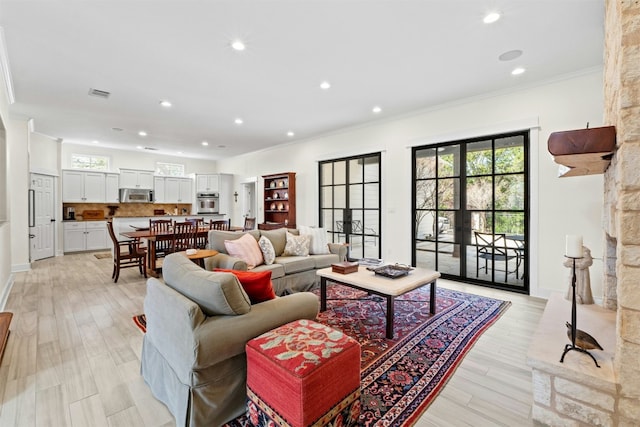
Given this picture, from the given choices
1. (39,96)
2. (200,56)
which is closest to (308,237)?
(200,56)

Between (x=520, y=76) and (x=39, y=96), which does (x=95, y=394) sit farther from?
(x=520, y=76)

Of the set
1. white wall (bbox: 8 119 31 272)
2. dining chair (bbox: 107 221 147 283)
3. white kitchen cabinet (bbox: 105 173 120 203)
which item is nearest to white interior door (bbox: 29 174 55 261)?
white wall (bbox: 8 119 31 272)

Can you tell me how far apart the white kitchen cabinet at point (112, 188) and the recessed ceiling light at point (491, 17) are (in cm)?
901

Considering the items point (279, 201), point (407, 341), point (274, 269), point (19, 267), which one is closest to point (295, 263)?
point (274, 269)

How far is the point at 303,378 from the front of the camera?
1.28 meters

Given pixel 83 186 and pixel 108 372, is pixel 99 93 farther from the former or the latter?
pixel 83 186

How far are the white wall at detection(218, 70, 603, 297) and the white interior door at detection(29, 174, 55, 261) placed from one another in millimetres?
6763

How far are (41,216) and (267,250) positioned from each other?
5.96 meters

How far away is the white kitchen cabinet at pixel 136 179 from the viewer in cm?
808

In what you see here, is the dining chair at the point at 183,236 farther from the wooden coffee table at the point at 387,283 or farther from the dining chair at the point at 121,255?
the wooden coffee table at the point at 387,283

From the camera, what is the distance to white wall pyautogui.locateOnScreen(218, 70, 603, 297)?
11.3 ft

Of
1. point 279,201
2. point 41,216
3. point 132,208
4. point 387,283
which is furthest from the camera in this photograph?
point 132,208

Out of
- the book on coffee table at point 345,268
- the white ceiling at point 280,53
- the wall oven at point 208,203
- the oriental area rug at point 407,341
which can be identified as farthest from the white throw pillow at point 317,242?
the wall oven at point 208,203

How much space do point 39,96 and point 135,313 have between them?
3.64 metres
